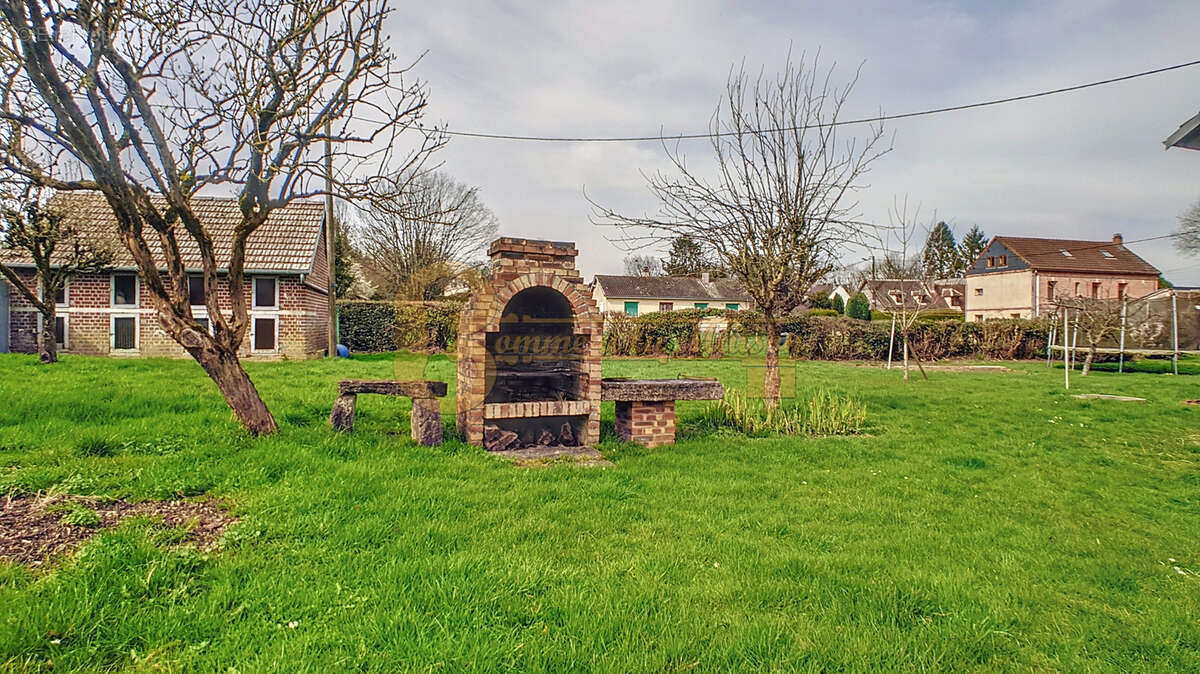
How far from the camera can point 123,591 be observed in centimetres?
270

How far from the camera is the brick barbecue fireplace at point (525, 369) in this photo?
6.17 meters

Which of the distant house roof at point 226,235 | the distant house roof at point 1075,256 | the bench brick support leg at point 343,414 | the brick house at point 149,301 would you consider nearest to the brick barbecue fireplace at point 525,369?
the bench brick support leg at point 343,414

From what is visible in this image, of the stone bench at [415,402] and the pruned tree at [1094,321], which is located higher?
the pruned tree at [1094,321]

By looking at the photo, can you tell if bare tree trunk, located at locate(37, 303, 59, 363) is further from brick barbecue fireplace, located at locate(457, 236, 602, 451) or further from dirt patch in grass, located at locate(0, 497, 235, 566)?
dirt patch in grass, located at locate(0, 497, 235, 566)

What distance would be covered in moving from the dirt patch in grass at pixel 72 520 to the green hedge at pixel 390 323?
15596 mm

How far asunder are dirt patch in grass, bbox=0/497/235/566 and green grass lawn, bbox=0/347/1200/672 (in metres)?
0.15

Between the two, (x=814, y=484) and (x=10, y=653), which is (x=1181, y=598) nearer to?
(x=814, y=484)

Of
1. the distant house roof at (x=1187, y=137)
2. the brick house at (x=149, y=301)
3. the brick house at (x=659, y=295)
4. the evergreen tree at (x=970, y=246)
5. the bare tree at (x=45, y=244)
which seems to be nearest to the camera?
the distant house roof at (x=1187, y=137)

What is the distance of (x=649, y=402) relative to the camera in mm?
6680

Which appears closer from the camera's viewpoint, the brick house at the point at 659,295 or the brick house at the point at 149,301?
the brick house at the point at 149,301

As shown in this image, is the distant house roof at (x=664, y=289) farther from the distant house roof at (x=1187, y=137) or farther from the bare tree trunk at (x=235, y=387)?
the distant house roof at (x=1187, y=137)

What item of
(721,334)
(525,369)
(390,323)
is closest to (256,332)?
(390,323)

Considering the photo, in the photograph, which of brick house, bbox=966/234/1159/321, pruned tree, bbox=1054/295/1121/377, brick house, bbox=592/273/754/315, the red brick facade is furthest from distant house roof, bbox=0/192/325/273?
brick house, bbox=966/234/1159/321

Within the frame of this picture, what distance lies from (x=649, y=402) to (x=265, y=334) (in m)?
13.9
